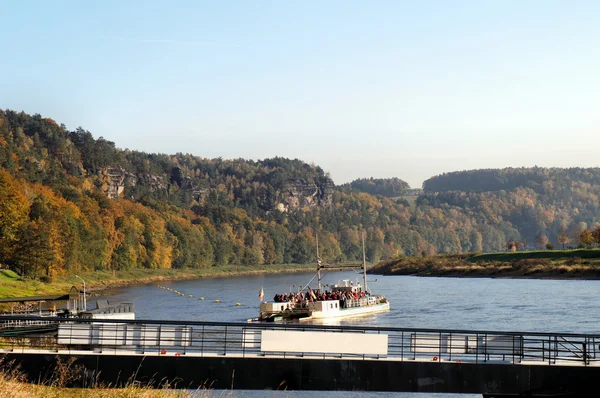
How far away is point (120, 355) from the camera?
34594mm

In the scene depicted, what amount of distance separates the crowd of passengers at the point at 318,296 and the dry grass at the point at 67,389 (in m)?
52.9

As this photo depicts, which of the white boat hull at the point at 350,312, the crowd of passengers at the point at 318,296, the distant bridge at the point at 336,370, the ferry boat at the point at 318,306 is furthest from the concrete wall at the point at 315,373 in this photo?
the crowd of passengers at the point at 318,296

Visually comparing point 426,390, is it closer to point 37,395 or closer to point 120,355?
point 120,355

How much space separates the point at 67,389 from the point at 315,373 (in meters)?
9.77

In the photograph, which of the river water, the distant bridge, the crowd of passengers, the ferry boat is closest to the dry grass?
the distant bridge

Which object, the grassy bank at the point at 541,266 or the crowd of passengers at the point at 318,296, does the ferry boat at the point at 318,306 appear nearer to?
the crowd of passengers at the point at 318,296

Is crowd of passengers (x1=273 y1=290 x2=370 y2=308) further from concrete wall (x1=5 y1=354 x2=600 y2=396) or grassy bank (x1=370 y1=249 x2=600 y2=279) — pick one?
grassy bank (x1=370 y1=249 x2=600 y2=279)

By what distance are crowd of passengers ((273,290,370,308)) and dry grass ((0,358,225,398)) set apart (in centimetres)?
5288

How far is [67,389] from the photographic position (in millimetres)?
32531

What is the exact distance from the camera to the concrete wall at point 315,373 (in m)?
34.2

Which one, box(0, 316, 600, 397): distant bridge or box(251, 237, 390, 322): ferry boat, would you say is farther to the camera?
box(251, 237, 390, 322): ferry boat

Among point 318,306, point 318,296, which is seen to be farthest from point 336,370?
point 318,296

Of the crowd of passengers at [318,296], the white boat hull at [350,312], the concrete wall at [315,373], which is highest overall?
the concrete wall at [315,373]

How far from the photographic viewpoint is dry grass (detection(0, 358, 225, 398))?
25969 mm
